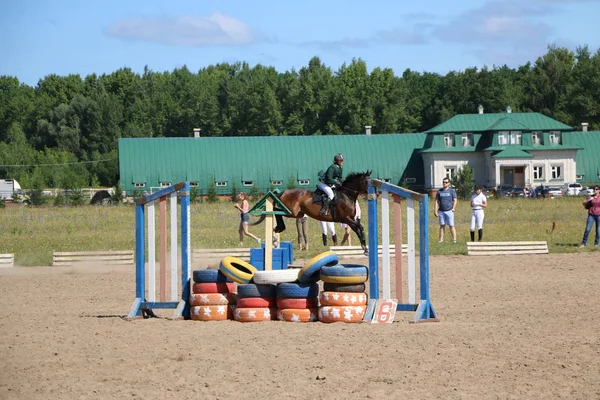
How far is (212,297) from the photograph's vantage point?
46.0ft

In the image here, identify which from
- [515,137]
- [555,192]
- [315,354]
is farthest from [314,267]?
[515,137]

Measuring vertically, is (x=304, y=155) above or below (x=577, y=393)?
above

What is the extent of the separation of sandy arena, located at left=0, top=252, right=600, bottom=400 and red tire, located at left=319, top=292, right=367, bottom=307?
1.11 feet

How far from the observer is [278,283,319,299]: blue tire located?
1353 cm

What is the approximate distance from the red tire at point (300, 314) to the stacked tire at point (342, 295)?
0.16 metres

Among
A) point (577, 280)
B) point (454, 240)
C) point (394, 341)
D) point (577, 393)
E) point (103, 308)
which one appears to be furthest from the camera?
point (454, 240)

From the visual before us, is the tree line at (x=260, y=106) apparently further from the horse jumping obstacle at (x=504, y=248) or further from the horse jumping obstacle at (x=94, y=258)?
the horse jumping obstacle at (x=504, y=248)

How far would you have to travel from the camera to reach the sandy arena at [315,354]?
937 cm

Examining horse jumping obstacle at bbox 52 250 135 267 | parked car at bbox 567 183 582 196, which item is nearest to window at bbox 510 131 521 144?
parked car at bbox 567 183 582 196

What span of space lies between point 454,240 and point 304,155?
4446 centimetres

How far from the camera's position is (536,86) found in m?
104

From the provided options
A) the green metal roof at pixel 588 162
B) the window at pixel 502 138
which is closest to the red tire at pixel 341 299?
the window at pixel 502 138

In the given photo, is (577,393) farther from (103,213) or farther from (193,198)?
(193,198)

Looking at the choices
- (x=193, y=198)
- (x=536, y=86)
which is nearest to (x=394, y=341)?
(x=193, y=198)
